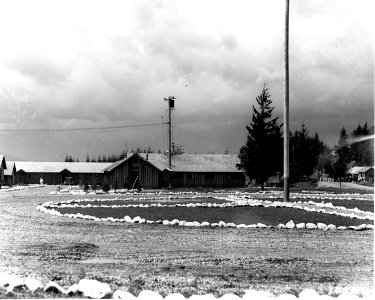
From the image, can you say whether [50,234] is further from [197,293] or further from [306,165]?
[306,165]

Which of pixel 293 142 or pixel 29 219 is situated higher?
pixel 293 142

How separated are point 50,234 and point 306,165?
54898mm

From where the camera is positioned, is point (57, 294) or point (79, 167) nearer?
point (57, 294)

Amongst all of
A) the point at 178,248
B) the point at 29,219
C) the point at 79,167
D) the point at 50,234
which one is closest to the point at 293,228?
the point at 178,248

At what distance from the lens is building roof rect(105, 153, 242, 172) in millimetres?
69375

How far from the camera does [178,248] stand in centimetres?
1119

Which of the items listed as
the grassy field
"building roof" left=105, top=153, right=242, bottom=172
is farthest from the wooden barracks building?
the grassy field

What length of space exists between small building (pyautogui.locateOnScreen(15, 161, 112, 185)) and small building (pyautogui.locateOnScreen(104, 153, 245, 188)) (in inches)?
1429

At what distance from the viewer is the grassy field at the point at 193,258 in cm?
763

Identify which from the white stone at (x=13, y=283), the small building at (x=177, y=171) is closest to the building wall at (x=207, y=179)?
the small building at (x=177, y=171)

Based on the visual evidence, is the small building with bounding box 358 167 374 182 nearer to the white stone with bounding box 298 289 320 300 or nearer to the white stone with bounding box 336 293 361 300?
the white stone with bounding box 336 293 361 300

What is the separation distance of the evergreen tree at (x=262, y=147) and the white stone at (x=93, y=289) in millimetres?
51548

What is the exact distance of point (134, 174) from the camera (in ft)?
205

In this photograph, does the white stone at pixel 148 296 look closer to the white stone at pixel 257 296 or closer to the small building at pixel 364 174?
the white stone at pixel 257 296
